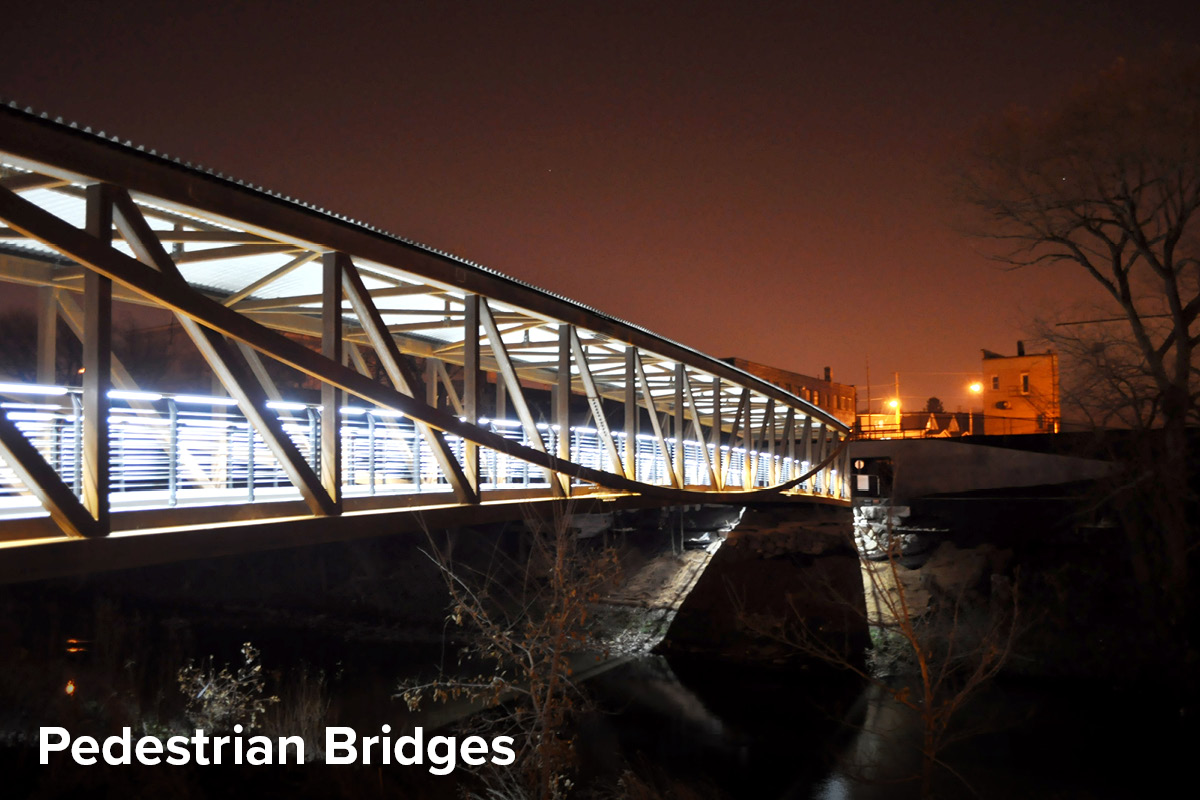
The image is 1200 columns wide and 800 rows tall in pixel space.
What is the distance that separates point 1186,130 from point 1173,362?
6.13 meters

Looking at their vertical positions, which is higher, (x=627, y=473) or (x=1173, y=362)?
(x=1173, y=362)

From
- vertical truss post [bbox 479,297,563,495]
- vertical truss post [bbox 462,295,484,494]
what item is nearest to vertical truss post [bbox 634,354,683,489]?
vertical truss post [bbox 479,297,563,495]

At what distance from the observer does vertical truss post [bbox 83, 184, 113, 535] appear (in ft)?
24.7

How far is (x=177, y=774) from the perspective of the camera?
1266 cm

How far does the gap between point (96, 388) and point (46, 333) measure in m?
6.23

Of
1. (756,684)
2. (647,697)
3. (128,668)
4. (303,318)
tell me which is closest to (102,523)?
(303,318)

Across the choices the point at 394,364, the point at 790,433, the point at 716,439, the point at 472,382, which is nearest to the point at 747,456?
the point at 716,439

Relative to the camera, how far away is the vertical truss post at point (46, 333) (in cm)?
1189

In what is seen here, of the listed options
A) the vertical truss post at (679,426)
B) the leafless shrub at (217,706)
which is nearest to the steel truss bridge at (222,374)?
the vertical truss post at (679,426)

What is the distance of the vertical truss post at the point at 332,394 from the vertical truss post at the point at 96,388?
2.63m

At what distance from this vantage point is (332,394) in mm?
10539

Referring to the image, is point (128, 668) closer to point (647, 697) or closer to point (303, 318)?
point (303, 318)

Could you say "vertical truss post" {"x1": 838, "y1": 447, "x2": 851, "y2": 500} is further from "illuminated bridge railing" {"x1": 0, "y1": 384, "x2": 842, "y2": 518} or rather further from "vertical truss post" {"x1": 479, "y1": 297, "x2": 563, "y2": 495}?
"vertical truss post" {"x1": 479, "y1": 297, "x2": 563, "y2": 495}

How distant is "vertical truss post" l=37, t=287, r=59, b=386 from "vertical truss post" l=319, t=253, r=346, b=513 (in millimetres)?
4129
